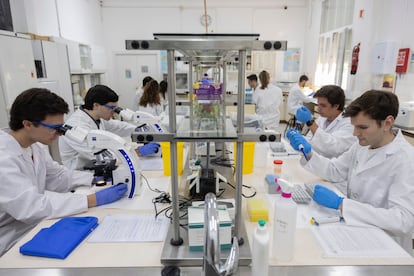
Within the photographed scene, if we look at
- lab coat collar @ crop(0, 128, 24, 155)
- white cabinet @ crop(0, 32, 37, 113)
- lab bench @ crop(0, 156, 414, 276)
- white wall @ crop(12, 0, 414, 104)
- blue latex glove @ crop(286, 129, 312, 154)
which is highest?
white wall @ crop(12, 0, 414, 104)

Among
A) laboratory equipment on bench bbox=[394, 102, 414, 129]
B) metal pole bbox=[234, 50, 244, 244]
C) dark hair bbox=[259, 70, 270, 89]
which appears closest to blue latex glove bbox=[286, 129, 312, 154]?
metal pole bbox=[234, 50, 244, 244]

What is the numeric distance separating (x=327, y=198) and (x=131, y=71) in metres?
6.11

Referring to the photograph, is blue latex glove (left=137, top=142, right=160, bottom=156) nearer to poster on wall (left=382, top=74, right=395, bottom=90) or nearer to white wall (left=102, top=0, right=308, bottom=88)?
poster on wall (left=382, top=74, right=395, bottom=90)

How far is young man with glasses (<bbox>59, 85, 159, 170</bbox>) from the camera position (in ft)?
6.23

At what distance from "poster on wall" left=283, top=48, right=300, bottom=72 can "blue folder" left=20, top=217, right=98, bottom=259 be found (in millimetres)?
6312

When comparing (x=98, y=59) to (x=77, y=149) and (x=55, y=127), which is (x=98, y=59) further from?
(x=55, y=127)

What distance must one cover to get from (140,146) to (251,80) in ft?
10.2

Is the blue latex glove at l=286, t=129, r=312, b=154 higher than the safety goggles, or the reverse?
the safety goggles

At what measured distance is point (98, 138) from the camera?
4.28 feet

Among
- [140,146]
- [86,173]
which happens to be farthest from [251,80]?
[86,173]

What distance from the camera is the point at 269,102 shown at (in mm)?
4258

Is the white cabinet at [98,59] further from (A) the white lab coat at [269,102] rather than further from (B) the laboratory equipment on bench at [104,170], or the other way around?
(B) the laboratory equipment on bench at [104,170]

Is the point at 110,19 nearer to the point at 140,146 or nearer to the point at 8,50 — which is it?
the point at 8,50

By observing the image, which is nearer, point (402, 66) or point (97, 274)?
point (97, 274)
